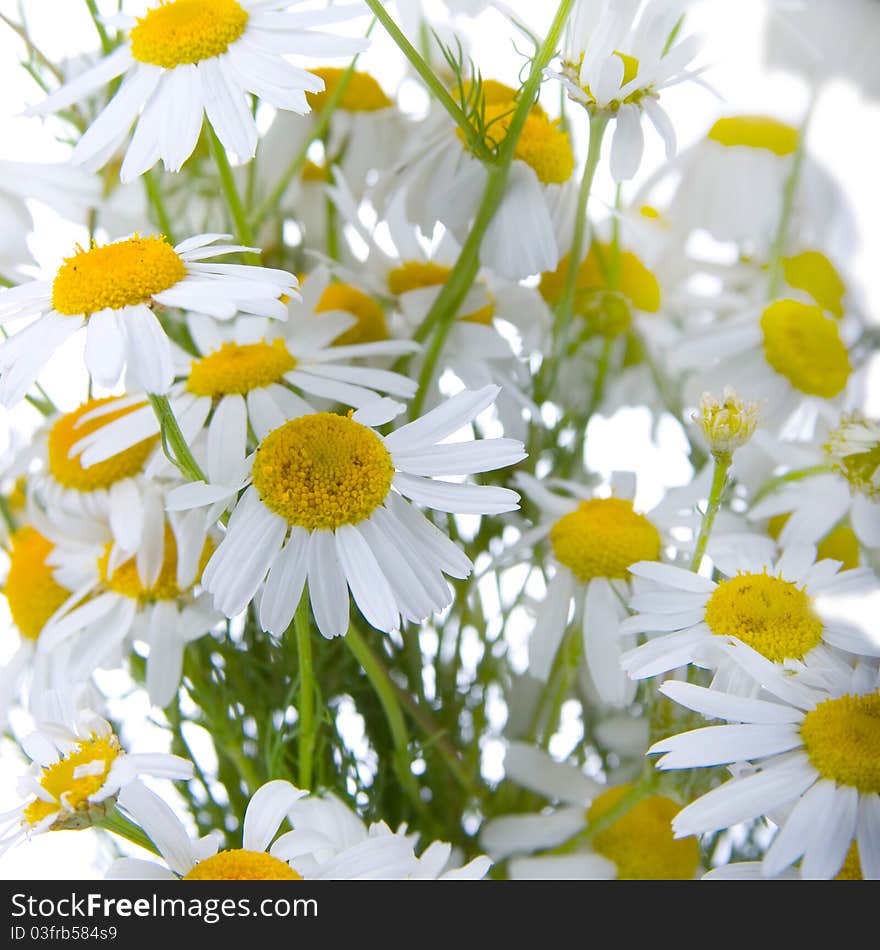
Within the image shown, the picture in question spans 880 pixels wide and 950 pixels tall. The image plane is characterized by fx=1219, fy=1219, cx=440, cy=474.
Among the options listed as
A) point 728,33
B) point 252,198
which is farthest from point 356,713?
point 728,33

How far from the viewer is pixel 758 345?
18.2 inches

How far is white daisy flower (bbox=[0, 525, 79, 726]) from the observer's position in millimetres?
426

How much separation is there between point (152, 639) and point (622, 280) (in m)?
0.24

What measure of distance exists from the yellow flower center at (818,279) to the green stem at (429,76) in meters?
0.21

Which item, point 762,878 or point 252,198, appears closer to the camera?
point 762,878

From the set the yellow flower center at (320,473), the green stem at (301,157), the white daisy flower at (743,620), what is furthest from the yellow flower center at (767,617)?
the green stem at (301,157)

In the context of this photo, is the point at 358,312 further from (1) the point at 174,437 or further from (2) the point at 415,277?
(1) the point at 174,437

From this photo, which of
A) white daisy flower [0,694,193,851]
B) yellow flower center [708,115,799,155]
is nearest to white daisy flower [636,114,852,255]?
yellow flower center [708,115,799,155]

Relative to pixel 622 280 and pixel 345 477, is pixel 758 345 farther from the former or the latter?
pixel 345 477

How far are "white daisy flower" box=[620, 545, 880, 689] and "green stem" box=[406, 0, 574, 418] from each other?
0.33ft

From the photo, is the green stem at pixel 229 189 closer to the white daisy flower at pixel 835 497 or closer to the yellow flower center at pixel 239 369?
the yellow flower center at pixel 239 369

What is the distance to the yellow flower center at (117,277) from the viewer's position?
30cm

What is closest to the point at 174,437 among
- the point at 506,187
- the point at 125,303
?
the point at 125,303

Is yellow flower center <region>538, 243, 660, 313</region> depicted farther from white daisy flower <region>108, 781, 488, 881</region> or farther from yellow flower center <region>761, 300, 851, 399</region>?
white daisy flower <region>108, 781, 488, 881</region>
